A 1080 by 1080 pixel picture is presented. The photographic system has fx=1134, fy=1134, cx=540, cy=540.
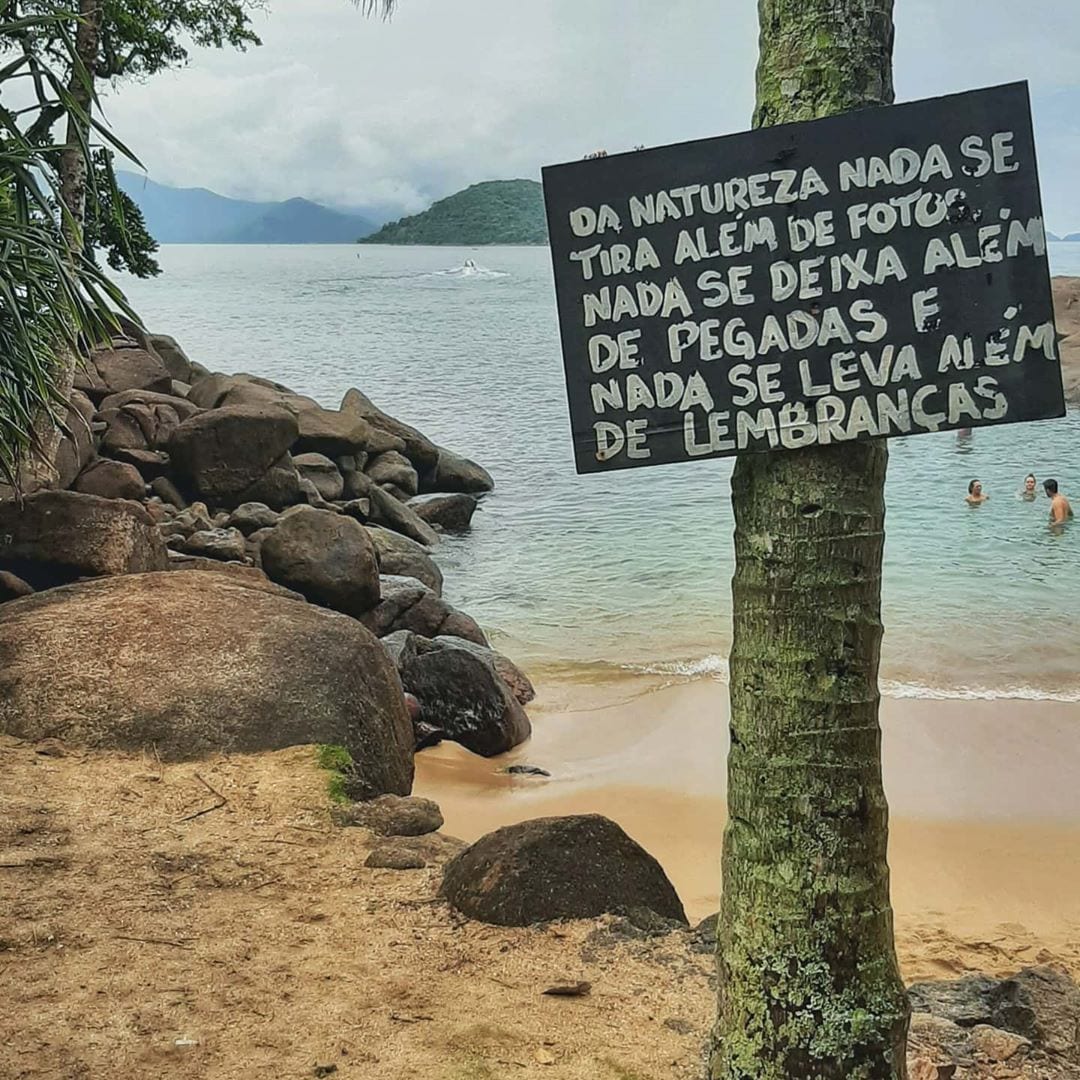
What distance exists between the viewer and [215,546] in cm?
1085

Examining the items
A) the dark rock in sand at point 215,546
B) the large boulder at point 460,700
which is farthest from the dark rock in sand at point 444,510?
the large boulder at point 460,700

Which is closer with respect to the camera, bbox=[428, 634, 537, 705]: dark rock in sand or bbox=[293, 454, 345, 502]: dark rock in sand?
bbox=[428, 634, 537, 705]: dark rock in sand

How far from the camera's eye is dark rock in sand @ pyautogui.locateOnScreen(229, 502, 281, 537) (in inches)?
500

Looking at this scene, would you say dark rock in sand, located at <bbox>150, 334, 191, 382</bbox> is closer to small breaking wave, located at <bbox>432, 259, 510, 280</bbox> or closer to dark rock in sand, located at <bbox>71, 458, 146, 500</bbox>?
dark rock in sand, located at <bbox>71, 458, 146, 500</bbox>

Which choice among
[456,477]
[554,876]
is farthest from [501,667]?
[456,477]

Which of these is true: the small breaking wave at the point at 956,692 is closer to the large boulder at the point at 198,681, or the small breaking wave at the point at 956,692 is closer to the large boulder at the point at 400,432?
the large boulder at the point at 198,681

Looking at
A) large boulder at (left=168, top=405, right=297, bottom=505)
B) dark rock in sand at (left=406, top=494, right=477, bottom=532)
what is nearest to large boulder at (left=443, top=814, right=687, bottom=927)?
large boulder at (left=168, top=405, right=297, bottom=505)

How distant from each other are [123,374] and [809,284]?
14.2 metres

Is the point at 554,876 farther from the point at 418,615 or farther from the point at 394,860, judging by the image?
the point at 418,615

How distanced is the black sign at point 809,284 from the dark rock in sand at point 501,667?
251 inches

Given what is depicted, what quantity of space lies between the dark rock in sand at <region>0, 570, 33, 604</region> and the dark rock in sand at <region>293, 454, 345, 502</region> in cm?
926

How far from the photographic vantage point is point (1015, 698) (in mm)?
9539

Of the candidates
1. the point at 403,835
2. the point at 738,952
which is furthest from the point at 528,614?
the point at 738,952

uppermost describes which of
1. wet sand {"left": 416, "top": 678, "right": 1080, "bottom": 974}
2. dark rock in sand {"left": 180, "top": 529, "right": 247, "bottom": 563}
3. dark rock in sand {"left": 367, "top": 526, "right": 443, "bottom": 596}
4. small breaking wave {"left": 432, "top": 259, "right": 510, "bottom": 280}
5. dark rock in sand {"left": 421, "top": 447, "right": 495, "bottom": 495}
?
small breaking wave {"left": 432, "top": 259, "right": 510, "bottom": 280}
